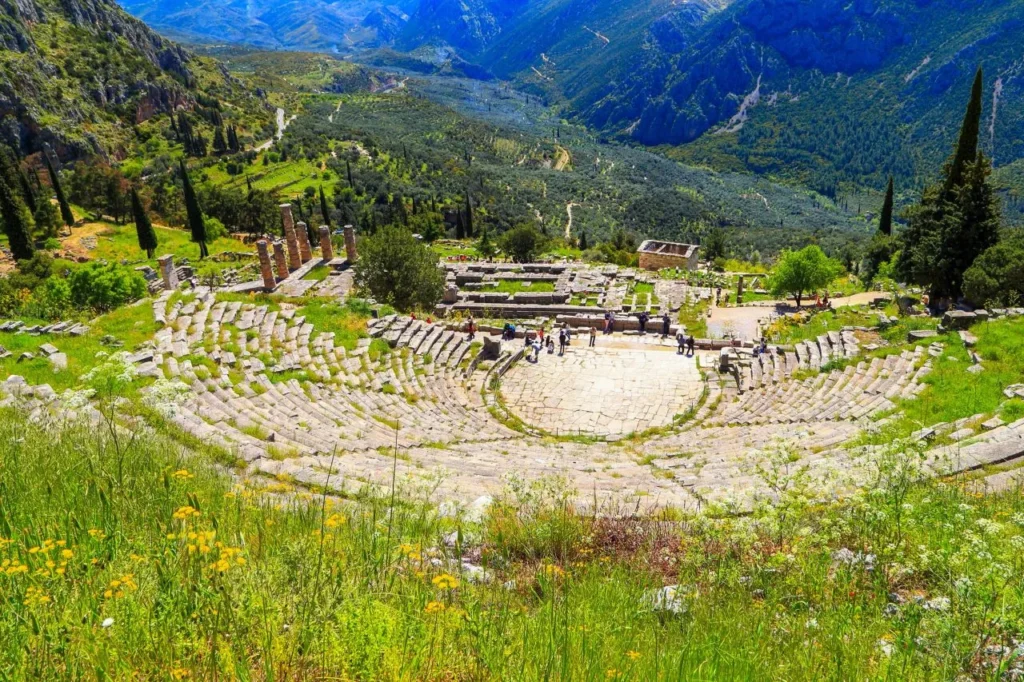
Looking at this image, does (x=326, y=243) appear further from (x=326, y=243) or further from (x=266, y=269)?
(x=266, y=269)

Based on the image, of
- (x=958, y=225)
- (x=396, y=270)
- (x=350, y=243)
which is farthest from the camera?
(x=350, y=243)

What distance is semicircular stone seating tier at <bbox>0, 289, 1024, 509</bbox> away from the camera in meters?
8.52

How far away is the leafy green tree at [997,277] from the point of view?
68.1 ft

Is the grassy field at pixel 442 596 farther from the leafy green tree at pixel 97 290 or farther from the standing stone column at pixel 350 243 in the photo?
the standing stone column at pixel 350 243

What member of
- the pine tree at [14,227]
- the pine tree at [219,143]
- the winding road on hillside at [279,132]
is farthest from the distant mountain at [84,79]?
the pine tree at [14,227]

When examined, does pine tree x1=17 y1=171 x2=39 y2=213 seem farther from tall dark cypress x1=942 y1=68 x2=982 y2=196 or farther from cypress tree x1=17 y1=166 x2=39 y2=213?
tall dark cypress x1=942 y1=68 x2=982 y2=196

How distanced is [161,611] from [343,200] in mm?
79731

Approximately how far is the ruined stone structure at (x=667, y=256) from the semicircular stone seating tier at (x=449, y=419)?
23.1 meters

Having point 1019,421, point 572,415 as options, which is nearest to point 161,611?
point 1019,421

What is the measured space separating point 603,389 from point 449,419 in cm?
646

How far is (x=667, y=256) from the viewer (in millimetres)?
43625

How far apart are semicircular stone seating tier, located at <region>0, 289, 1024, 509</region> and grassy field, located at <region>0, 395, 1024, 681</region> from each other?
4.23 feet

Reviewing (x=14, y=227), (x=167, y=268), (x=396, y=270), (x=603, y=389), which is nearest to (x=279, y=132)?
(x=14, y=227)

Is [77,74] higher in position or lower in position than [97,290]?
higher
